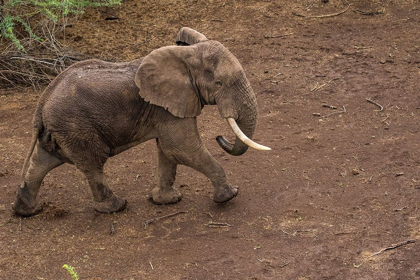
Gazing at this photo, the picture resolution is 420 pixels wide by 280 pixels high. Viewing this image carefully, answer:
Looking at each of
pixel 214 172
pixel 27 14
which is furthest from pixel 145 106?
pixel 27 14

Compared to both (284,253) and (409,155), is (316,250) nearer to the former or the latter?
(284,253)

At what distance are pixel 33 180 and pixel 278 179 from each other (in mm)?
2877

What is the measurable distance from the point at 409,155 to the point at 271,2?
6.06 metres

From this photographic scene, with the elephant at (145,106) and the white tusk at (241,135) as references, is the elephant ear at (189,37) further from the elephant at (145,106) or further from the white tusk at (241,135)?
the white tusk at (241,135)

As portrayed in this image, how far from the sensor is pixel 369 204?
7.55 metres

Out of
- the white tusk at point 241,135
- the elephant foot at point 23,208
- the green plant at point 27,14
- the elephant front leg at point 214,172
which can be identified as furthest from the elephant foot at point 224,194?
the green plant at point 27,14

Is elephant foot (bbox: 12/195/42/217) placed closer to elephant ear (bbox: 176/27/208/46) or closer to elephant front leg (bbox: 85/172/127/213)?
elephant front leg (bbox: 85/172/127/213)

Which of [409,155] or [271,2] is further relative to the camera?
[271,2]

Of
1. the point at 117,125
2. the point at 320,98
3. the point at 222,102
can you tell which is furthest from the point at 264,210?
the point at 320,98

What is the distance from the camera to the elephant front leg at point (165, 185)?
25.6 ft

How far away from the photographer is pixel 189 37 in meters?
7.43

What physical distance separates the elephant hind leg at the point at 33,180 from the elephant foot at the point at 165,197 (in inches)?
44.9

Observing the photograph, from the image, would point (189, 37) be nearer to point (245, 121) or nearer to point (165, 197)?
point (245, 121)

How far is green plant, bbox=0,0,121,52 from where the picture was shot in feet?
35.5
